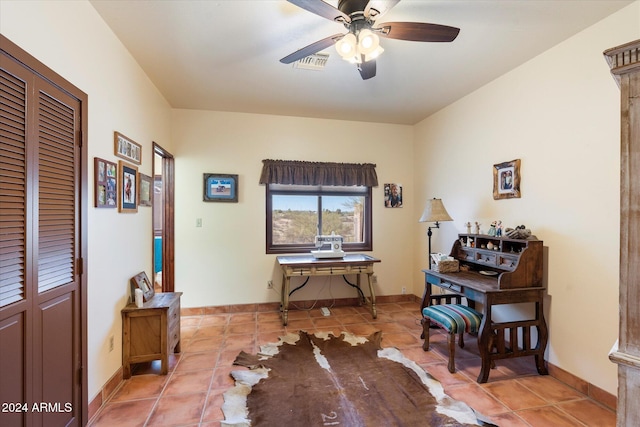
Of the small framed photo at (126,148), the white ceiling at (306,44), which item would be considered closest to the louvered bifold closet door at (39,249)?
the small framed photo at (126,148)

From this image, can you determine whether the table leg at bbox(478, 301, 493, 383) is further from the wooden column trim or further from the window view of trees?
the window view of trees

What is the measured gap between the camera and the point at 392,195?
174 inches

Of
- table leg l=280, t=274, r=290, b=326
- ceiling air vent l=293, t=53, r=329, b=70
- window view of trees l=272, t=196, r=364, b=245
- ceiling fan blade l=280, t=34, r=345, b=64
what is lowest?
table leg l=280, t=274, r=290, b=326

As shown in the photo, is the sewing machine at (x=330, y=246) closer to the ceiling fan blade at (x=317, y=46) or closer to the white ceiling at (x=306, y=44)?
the white ceiling at (x=306, y=44)

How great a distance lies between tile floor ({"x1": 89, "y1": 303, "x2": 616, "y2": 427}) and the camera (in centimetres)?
193

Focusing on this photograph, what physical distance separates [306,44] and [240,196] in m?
2.19

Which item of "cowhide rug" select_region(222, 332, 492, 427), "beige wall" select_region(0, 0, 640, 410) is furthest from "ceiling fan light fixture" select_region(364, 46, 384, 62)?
"cowhide rug" select_region(222, 332, 492, 427)

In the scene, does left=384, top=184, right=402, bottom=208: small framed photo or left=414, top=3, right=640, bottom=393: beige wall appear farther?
left=384, top=184, right=402, bottom=208: small framed photo

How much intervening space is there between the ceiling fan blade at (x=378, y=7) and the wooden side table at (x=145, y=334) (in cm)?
262

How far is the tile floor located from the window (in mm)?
1157

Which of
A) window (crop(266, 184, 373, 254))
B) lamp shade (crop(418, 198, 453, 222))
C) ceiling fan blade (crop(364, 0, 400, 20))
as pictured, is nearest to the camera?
ceiling fan blade (crop(364, 0, 400, 20))

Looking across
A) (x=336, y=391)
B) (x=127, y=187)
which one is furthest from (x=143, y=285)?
(x=336, y=391)

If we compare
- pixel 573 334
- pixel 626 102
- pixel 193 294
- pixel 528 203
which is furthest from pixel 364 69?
pixel 193 294

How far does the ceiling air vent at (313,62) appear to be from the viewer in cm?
252
